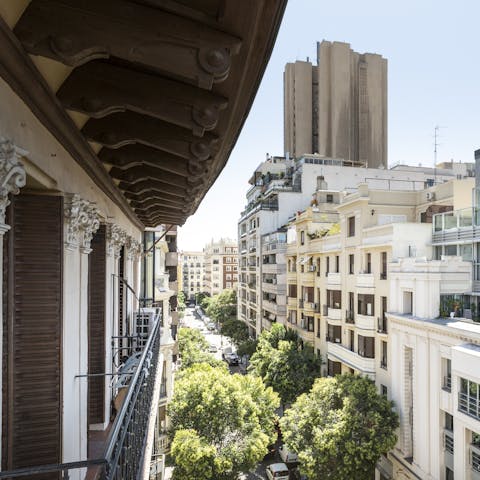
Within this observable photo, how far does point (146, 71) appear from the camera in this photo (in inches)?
107

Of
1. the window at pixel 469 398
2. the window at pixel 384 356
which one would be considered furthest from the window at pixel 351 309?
the window at pixel 469 398

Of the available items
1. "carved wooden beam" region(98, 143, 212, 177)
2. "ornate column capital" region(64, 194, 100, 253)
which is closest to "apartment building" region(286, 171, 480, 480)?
Answer: "carved wooden beam" region(98, 143, 212, 177)

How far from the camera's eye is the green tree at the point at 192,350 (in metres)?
30.0

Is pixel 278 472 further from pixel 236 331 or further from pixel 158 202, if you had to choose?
pixel 236 331

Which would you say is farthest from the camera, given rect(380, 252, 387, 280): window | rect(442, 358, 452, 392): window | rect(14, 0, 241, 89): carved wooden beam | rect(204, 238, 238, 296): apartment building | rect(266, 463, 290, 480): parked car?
rect(204, 238, 238, 296): apartment building

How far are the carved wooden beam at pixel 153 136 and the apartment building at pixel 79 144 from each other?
11mm

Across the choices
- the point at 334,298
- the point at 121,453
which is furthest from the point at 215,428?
the point at 121,453

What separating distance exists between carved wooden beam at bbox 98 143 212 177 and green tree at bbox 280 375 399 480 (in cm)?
1553

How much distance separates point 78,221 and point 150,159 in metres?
1.04

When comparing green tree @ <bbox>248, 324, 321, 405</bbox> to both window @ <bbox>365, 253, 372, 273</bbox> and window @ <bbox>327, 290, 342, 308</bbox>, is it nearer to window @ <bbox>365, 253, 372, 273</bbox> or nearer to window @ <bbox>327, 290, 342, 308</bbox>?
window @ <bbox>327, 290, 342, 308</bbox>

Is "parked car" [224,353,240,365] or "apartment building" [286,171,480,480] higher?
"apartment building" [286,171,480,480]

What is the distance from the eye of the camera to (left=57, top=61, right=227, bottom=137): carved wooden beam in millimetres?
2703

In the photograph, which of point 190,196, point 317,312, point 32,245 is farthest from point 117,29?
point 317,312

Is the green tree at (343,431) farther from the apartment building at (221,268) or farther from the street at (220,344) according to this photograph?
the apartment building at (221,268)
